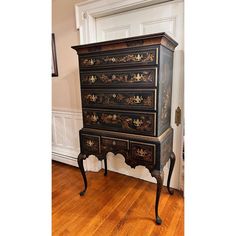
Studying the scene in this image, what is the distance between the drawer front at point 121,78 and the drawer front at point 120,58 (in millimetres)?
54

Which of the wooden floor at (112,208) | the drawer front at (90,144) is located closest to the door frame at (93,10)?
the drawer front at (90,144)

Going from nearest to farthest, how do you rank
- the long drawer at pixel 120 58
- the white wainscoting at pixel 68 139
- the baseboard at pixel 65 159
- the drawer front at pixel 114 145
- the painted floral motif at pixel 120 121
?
the long drawer at pixel 120 58 < the painted floral motif at pixel 120 121 < the drawer front at pixel 114 145 < the white wainscoting at pixel 68 139 < the baseboard at pixel 65 159

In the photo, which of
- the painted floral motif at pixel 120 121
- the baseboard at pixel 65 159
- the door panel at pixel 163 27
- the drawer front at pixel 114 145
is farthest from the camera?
the baseboard at pixel 65 159

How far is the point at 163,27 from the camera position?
5.49ft

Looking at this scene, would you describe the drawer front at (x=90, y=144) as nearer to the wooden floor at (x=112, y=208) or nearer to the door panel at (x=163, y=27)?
the wooden floor at (x=112, y=208)

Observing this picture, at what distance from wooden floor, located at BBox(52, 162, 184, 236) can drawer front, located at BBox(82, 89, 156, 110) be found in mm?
980

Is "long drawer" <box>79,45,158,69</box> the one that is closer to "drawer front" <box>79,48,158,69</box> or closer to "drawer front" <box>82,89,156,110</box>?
"drawer front" <box>79,48,158,69</box>

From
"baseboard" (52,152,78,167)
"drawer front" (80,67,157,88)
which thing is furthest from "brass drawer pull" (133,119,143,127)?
"baseboard" (52,152,78,167)

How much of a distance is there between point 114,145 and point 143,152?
0.28 meters

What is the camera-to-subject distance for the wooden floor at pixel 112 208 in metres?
1.44

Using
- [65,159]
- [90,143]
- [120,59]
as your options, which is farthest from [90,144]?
[65,159]

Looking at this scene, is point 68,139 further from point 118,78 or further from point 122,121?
point 118,78
